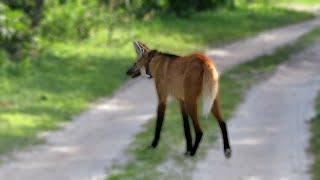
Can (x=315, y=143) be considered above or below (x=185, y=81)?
below

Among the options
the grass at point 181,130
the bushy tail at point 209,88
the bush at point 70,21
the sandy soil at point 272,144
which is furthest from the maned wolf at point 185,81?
the bush at point 70,21

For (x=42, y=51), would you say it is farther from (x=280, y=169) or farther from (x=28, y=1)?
(x=280, y=169)

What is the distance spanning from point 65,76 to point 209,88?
24762mm

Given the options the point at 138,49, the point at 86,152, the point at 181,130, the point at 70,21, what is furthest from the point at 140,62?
the point at 70,21

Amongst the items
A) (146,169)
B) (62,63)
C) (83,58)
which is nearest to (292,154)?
(146,169)

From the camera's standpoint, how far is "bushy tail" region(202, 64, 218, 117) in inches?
108

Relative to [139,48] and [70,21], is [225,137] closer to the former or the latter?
[139,48]

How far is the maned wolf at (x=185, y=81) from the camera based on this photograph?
2.81 metres

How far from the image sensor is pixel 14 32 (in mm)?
27922

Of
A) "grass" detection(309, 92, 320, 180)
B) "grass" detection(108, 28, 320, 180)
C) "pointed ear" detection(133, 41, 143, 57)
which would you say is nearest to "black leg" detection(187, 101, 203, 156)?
"pointed ear" detection(133, 41, 143, 57)

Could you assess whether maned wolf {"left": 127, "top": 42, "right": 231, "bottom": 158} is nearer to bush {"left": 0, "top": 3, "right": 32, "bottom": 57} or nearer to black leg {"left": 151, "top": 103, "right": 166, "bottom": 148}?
black leg {"left": 151, "top": 103, "right": 166, "bottom": 148}

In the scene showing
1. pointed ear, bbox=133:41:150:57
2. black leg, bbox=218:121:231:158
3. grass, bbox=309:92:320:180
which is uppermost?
pointed ear, bbox=133:41:150:57

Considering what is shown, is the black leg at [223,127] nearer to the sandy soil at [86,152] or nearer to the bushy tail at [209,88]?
the bushy tail at [209,88]

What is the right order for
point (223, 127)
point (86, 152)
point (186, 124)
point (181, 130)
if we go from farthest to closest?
point (86, 152) < point (181, 130) < point (186, 124) < point (223, 127)
